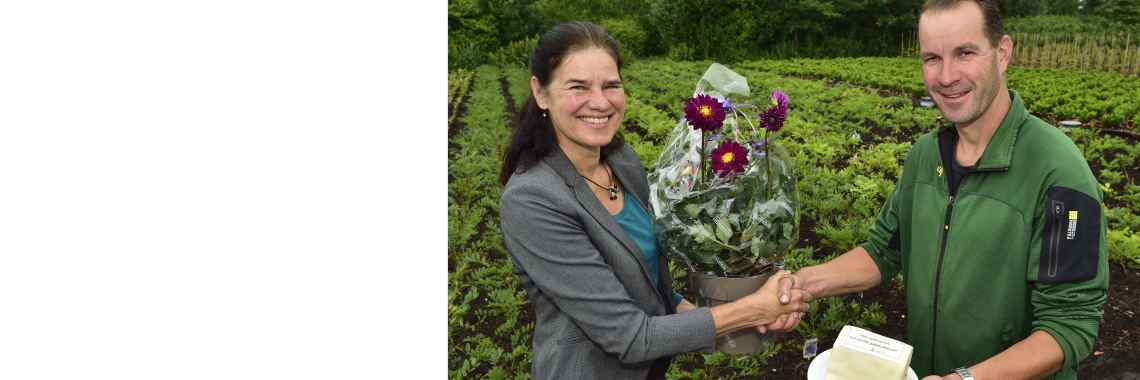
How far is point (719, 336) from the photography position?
171 centimetres

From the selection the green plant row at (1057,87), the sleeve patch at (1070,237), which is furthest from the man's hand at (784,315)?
the green plant row at (1057,87)

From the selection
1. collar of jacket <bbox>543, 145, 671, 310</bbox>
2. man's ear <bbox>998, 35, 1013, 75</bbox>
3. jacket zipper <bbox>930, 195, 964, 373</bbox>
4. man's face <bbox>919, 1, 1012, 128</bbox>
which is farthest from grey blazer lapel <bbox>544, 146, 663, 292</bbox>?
man's ear <bbox>998, 35, 1013, 75</bbox>

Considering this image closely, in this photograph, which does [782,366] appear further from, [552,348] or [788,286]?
[552,348]

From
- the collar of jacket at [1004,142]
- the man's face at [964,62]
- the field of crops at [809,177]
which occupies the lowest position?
the field of crops at [809,177]

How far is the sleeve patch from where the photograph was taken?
4.93ft

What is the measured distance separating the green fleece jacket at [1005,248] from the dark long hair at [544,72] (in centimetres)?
89

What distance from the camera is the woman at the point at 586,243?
1601mm

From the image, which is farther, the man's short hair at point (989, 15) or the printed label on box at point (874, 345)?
the man's short hair at point (989, 15)

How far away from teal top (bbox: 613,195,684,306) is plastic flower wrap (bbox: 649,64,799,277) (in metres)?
0.05

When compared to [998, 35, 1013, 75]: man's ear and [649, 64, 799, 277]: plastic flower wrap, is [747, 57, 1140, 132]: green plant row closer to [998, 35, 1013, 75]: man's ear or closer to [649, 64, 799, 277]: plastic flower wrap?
[998, 35, 1013, 75]: man's ear

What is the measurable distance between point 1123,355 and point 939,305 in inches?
79.6

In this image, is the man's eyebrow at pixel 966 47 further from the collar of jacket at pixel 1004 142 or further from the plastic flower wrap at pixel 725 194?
the plastic flower wrap at pixel 725 194

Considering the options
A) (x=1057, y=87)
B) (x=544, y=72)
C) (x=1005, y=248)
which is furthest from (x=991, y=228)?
(x=1057, y=87)
